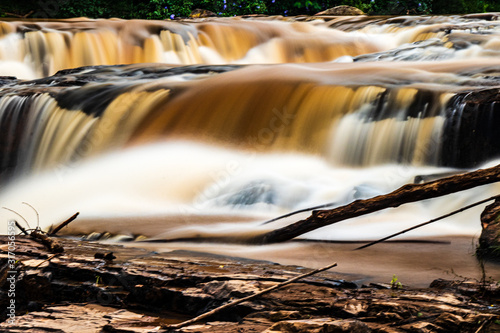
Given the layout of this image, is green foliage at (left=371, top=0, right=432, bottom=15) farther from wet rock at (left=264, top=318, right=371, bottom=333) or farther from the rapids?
wet rock at (left=264, top=318, right=371, bottom=333)

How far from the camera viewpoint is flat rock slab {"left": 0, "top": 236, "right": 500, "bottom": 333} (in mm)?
→ 2387

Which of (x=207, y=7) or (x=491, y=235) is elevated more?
(x=207, y=7)

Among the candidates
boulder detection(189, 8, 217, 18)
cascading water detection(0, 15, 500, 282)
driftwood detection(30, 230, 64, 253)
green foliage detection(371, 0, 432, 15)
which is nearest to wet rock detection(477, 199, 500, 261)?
cascading water detection(0, 15, 500, 282)

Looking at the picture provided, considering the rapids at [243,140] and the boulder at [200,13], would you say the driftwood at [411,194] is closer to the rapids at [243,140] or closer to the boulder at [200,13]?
the rapids at [243,140]

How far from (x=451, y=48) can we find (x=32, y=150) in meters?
5.77

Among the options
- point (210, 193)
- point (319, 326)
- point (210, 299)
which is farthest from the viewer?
point (210, 193)

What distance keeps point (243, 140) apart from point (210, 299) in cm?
383

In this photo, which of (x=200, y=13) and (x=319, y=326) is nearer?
(x=319, y=326)

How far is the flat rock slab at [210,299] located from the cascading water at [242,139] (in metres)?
1.29

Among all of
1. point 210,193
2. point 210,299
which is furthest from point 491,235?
point 210,193

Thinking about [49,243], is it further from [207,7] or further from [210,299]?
[207,7]

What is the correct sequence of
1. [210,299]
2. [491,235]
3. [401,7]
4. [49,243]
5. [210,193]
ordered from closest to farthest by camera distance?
[210,299]
[491,235]
[49,243]
[210,193]
[401,7]

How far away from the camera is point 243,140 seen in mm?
6520

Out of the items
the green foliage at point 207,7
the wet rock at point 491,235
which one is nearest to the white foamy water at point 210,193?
the wet rock at point 491,235
